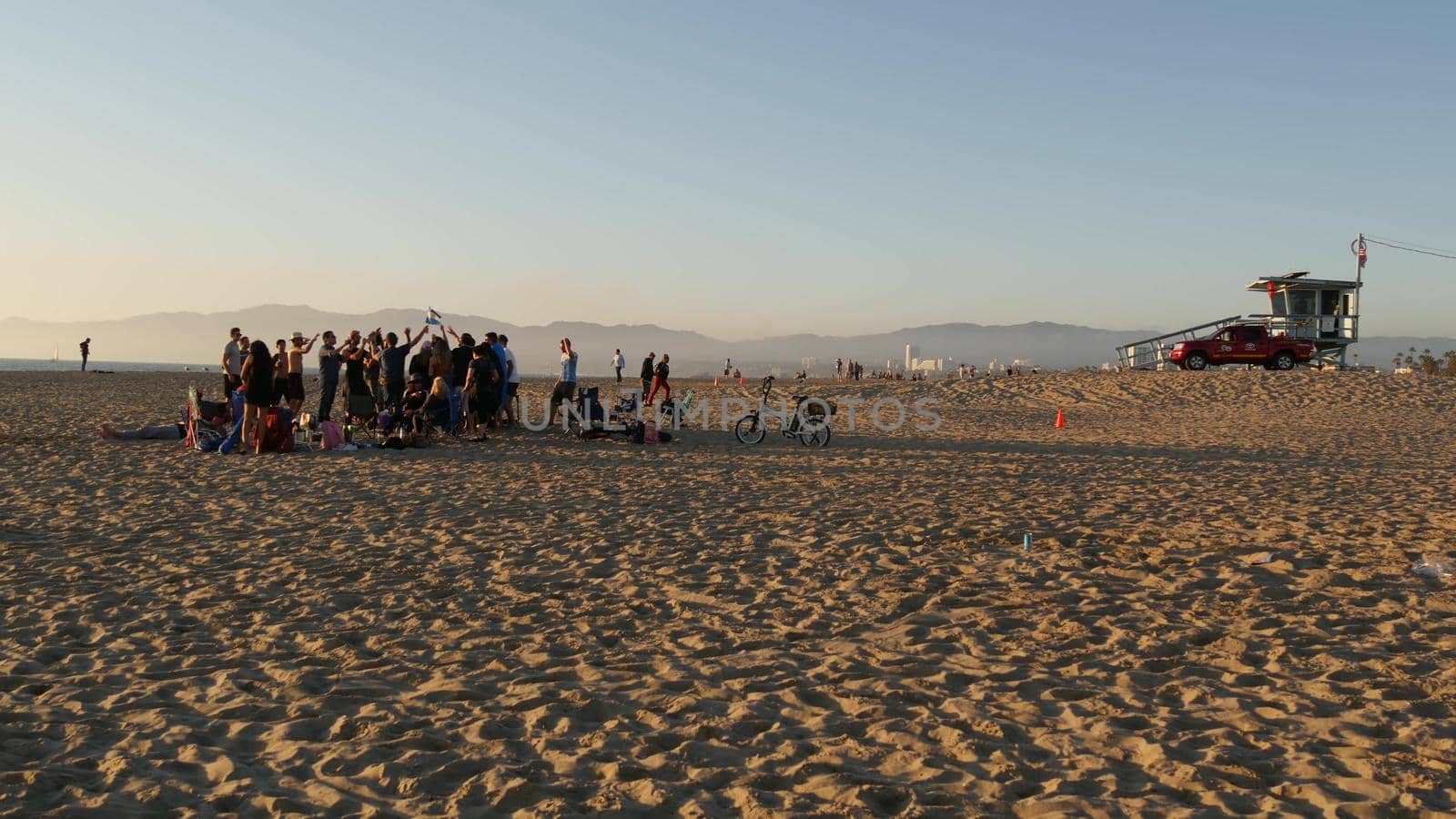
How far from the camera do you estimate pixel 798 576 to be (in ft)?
21.9

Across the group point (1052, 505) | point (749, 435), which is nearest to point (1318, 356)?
point (749, 435)

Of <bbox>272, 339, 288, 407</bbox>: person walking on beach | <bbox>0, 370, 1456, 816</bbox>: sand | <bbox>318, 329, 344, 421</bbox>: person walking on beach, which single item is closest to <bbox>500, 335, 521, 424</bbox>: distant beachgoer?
<bbox>318, 329, 344, 421</bbox>: person walking on beach

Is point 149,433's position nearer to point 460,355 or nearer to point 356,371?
point 356,371

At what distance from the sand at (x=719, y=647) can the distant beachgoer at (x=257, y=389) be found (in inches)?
82.8

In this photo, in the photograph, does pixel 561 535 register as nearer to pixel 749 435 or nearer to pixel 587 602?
pixel 587 602

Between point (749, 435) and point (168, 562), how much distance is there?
1015 centimetres

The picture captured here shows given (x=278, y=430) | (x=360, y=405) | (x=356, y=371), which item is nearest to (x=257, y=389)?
(x=278, y=430)

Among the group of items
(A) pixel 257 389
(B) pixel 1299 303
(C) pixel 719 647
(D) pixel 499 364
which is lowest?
(C) pixel 719 647

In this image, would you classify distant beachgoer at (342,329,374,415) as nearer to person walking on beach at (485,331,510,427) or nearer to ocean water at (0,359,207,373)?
person walking on beach at (485,331,510,427)

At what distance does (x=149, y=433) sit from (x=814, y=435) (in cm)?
1118

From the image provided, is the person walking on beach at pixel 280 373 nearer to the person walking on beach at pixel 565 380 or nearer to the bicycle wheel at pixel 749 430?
the person walking on beach at pixel 565 380

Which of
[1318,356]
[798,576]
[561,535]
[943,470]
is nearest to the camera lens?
[798,576]

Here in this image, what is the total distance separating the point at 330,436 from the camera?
45.0ft

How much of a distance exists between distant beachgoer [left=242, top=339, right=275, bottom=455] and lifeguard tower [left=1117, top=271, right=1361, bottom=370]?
29.1m
